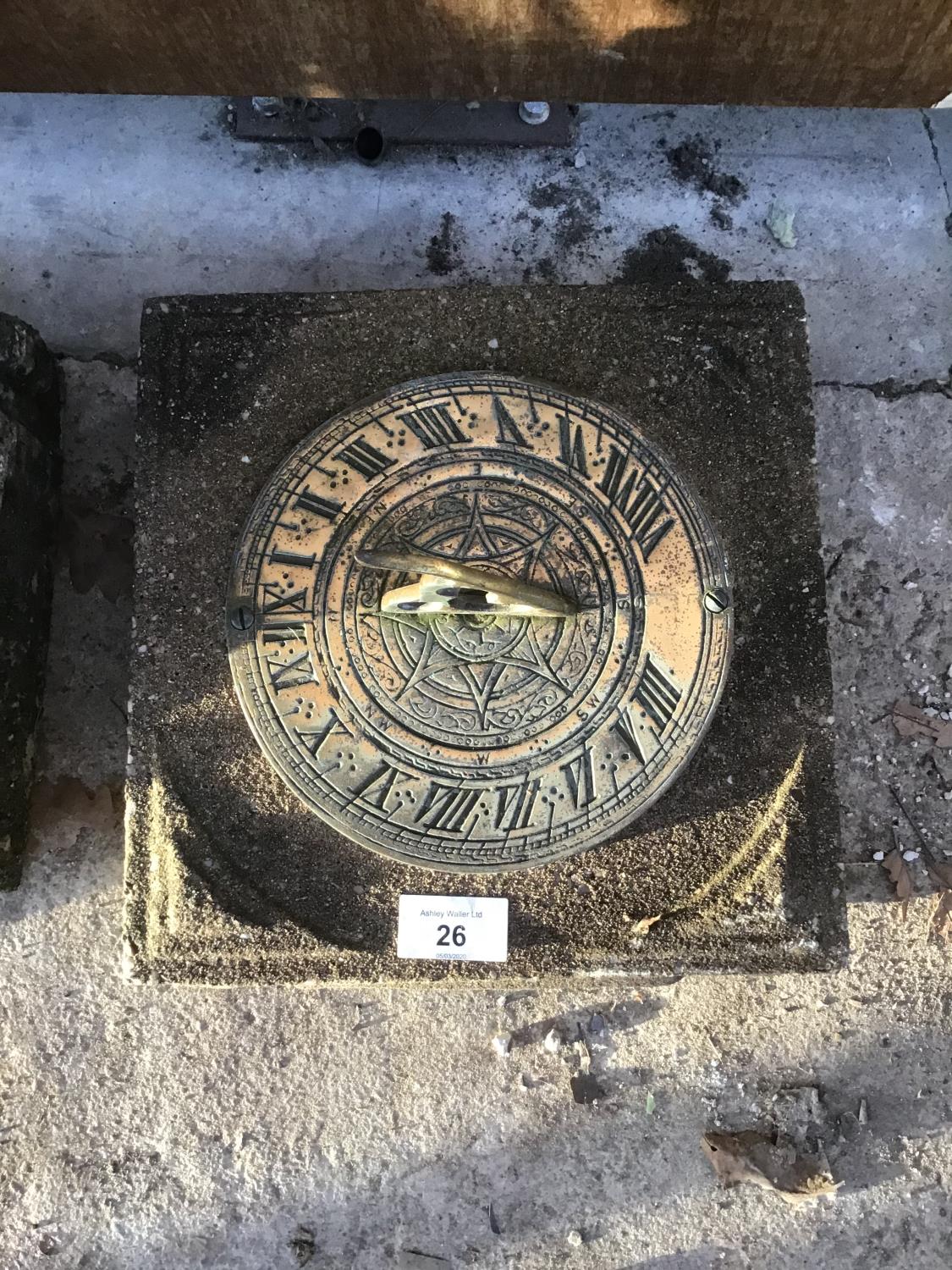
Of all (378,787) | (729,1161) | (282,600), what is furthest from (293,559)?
(729,1161)

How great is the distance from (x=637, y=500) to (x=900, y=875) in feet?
4.39

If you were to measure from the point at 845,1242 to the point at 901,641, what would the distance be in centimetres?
164

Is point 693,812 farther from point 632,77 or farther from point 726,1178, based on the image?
point 632,77

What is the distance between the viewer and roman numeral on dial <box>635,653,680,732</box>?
1883 millimetres

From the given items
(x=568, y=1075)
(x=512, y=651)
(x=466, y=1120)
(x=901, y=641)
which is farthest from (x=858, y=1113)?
(x=512, y=651)

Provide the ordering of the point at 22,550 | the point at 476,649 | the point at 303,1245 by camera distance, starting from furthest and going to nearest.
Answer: the point at 303,1245, the point at 22,550, the point at 476,649

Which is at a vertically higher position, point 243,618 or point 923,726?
point 243,618

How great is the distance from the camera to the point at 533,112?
2.44 meters

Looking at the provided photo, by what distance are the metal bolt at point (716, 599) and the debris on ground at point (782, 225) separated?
1217mm

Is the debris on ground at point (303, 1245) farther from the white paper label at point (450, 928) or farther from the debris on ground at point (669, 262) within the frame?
the debris on ground at point (669, 262)

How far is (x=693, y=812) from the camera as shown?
1.95 m

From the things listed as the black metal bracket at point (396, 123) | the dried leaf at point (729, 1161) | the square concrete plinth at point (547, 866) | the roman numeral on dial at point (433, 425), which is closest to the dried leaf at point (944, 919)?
the square concrete plinth at point (547, 866)

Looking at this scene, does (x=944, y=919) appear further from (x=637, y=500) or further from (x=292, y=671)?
(x=292, y=671)

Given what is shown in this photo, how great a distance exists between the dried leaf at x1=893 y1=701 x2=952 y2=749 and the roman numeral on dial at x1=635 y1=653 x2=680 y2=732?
914 mm
